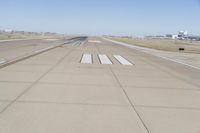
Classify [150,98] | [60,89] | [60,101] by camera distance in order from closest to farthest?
1. [60,101]
2. [150,98]
3. [60,89]

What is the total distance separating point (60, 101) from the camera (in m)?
7.24

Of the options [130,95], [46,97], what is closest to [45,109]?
[46,97]

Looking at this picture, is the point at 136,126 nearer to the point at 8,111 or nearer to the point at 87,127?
the point at 87,127

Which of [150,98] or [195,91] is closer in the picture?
[150,98]

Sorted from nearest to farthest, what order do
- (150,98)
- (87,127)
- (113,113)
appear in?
(87,127) → (113,113) → (150,98)

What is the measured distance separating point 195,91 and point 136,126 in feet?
16.5

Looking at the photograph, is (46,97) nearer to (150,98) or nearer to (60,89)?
(60,89)

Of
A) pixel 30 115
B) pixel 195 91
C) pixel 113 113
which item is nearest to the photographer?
pixel 30 115

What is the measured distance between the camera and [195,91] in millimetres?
9867

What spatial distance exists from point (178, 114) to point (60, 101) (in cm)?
281

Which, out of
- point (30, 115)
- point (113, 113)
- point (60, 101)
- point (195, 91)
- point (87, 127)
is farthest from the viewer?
point (195, 91)

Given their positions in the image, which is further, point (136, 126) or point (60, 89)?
point (60, 89)

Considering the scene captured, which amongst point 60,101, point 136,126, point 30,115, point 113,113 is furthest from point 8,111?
point 136,126

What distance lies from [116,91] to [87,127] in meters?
3.79
